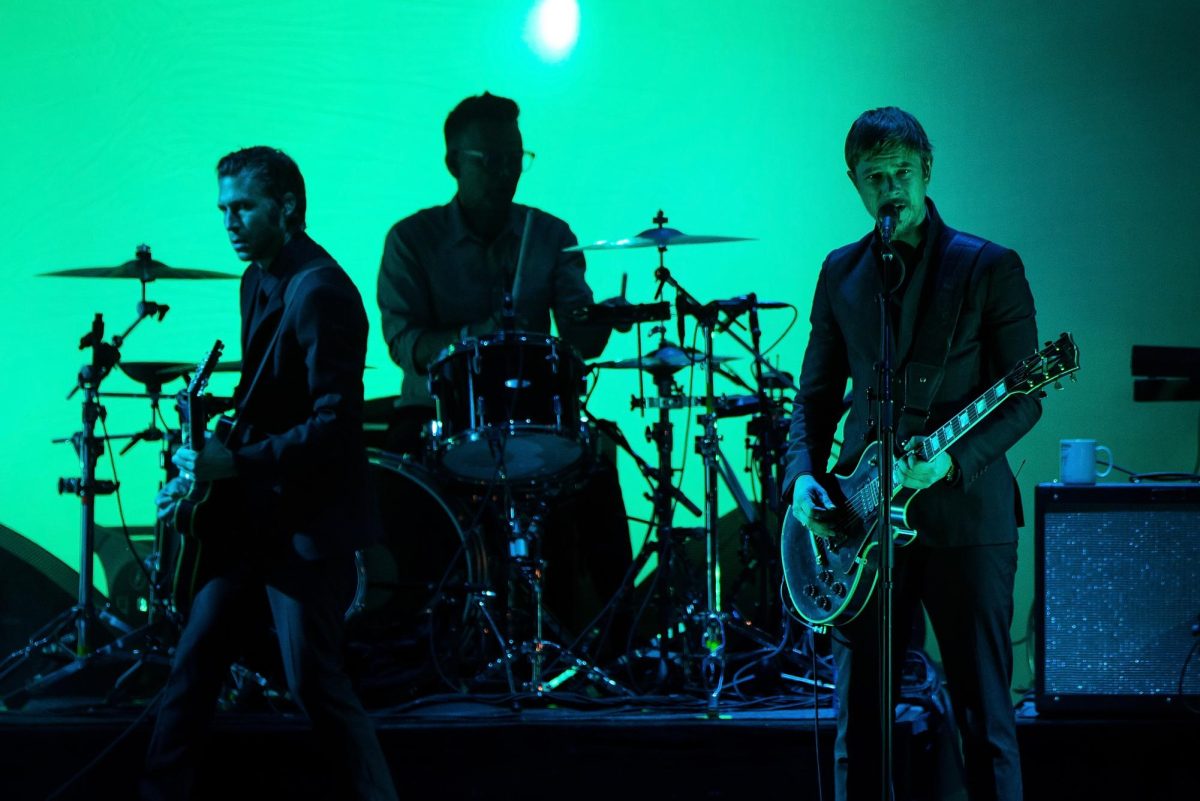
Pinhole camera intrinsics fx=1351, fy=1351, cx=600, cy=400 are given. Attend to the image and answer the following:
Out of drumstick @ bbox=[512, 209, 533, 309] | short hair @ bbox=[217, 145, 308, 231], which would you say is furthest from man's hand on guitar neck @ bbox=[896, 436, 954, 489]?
drumstick @ bbox=[512, 209, 533, 309]

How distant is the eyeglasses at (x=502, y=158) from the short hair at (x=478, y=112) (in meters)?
0.11

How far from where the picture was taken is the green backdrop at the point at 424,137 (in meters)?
5.92

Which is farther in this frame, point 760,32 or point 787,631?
point 760,32

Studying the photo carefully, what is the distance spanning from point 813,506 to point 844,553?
0.43 ft

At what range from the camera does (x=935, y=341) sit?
308 cm

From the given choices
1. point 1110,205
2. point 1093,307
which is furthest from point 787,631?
point 1110,205

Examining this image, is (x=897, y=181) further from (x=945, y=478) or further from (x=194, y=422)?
(x=194, y=422)

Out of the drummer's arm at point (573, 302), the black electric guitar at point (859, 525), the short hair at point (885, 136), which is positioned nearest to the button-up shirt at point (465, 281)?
the drummer's arm at point (573, 302)

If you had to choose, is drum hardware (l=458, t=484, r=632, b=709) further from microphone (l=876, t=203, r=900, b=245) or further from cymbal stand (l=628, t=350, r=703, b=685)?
microphone (l=876, t=203, r=900, b=245)

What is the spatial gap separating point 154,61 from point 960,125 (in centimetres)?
363

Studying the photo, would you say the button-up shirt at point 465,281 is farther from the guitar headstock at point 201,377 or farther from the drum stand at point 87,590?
the guitar headstock at point 201,377

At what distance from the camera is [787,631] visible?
5.14 metres

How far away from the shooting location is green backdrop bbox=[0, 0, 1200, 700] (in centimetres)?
592

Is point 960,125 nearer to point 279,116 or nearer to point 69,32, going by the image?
point 279,116
